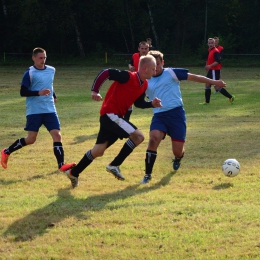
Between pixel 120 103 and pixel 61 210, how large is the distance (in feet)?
5.54

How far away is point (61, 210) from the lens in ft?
21.3

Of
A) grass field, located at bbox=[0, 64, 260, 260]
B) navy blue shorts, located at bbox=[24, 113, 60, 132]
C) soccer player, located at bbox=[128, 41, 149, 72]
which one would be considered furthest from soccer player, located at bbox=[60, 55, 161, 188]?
soccer player, located at bbox=[128, 41, 149, 72]

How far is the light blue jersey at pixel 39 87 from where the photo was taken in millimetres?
8914

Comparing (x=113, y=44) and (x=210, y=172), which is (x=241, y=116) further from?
(x=113, y=44)

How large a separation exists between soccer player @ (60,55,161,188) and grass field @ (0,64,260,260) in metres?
0.47

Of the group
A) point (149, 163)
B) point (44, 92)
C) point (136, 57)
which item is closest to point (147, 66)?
point (149, 163)

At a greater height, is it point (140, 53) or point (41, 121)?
point (140, 53)

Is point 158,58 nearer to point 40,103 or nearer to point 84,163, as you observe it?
point 84,163

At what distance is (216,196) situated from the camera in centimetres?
705

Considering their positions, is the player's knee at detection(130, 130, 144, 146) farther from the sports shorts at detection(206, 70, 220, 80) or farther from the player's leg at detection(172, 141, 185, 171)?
the sports shorts at detection(206, 70, 220, 80)

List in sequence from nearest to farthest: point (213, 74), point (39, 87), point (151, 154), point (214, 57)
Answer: point (151, 154) < point (39, 87) < point (214, 57) < point (213, 74)

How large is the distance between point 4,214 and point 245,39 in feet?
138

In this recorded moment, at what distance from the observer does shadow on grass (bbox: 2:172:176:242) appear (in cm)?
576

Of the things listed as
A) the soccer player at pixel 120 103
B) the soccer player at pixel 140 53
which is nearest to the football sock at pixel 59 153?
the soccer player at pixel 120 103
